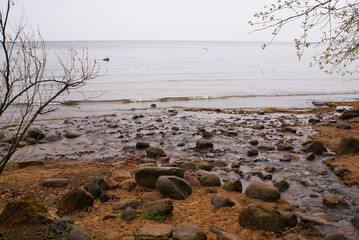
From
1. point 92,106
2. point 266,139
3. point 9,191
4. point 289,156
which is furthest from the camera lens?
point 92,106

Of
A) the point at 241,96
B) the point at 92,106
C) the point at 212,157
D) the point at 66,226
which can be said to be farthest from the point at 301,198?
the point at 241,96

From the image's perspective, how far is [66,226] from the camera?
4609 mm

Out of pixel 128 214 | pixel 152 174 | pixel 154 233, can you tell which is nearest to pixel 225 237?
pixel 154 233

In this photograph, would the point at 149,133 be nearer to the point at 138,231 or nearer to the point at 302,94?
the point at 138,231

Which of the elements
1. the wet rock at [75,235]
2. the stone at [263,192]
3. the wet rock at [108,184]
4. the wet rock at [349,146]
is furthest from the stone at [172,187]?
the wet rock at [349,146]

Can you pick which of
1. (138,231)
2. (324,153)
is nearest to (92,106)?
(324,153)

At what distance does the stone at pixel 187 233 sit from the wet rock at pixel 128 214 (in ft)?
3.66

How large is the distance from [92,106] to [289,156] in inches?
646

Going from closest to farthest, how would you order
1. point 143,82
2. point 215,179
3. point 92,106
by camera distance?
point 215,179
point 92,106
point 143,82

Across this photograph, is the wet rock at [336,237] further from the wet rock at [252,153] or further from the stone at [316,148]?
the stone at [316,148]

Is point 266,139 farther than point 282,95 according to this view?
No

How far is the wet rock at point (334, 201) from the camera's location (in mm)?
6129

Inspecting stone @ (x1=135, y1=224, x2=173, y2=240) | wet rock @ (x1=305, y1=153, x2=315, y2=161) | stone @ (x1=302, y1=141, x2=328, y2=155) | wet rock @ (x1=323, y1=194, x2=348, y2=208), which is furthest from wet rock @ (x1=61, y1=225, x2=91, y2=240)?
stone @ (x1=302, y1=141, x2=328, y2=155)

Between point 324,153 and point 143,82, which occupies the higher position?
point 143,82
